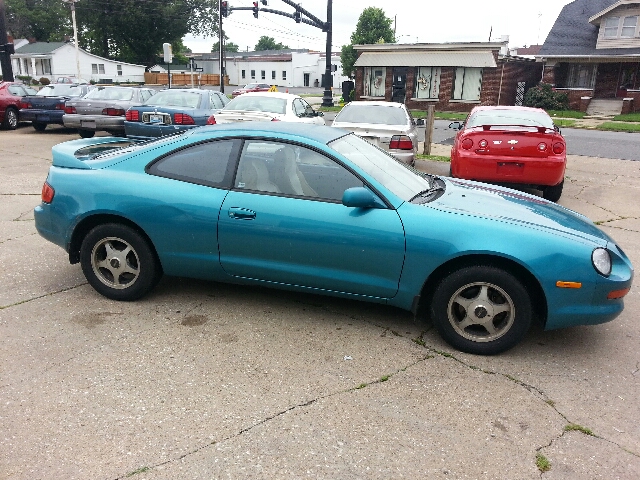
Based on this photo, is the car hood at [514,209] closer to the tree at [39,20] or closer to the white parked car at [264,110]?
the white parked car at [264,110]

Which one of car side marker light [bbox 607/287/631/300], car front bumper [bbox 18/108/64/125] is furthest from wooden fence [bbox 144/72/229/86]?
car side marker light [bbox 607/287/631/300]

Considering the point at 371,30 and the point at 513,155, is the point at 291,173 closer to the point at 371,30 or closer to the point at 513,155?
the point at 513,155

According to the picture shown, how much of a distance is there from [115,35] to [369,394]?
75859 mm

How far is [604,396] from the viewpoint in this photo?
3.32 m

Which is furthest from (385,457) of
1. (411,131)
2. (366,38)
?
(366,38)

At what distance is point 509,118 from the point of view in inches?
357

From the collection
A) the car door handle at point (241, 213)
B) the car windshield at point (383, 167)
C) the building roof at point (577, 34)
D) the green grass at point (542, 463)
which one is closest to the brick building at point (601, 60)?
the building roof at point (577, 34)

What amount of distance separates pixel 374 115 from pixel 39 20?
82.1 m

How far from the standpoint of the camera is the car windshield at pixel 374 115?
975 cm

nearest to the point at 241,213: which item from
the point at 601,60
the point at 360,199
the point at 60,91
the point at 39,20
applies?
the point at 360,199

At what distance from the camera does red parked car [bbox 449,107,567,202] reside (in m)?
7.96

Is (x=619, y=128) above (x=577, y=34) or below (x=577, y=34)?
below

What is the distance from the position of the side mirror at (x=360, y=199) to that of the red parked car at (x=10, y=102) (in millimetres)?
16154

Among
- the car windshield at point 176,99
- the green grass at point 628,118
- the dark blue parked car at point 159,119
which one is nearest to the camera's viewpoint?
the dark blue parked car at point 159,119
